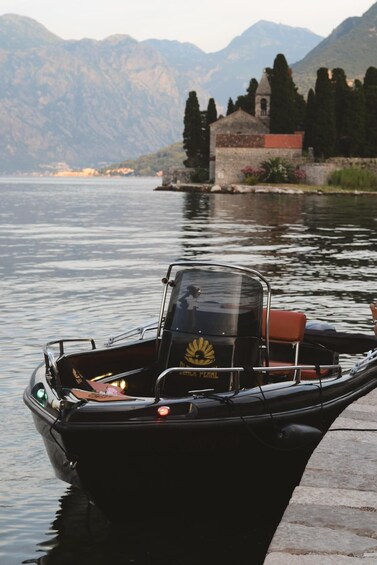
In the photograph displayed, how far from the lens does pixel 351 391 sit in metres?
9.81

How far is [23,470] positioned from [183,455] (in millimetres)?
2471

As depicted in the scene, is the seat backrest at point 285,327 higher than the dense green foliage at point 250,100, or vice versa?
the dense green foliage at point 250,100

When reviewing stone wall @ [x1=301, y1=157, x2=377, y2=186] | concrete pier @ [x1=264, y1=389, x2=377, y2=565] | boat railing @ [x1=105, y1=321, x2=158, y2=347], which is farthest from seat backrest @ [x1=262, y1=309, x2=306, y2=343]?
stone wall @ [x1=301, y1=157, x2=377, y2=186]

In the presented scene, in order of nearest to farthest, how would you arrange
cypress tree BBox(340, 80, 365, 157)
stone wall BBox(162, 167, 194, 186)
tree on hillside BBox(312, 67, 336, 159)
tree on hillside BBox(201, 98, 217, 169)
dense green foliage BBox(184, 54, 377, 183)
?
tree on hillside BBox(312, 67, 336, 159)
dense green foliage BBox(184, 54, 377, 183)
cypress tree BBox(340, 80, 365, 157)
tree on hillside BBox(201, 98, 217, 169)
stone wall BBox(162, 167, 194, 186)

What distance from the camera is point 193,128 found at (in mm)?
125875

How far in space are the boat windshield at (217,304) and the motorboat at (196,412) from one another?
12 millimetres

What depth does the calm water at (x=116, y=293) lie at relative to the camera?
841 cm

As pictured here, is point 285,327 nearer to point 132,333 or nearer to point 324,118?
point 132,333

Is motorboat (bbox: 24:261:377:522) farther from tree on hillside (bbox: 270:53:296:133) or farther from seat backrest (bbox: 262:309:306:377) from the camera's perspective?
tree on hillside (bbox: 270:53:296:133)

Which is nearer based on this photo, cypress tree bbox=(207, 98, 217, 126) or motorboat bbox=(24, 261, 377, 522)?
motorboat bbox=(24, 261, 377, 522)

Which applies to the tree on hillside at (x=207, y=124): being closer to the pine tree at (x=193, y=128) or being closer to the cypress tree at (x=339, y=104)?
the pine tree at (x=193, y=128)

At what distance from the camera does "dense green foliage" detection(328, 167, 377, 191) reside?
10494 cm

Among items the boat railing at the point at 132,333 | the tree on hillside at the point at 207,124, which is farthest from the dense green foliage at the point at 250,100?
the boat railing at the point at 132,333

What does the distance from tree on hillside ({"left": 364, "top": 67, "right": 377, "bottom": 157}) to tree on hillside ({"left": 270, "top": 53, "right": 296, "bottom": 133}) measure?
771 centimetres
